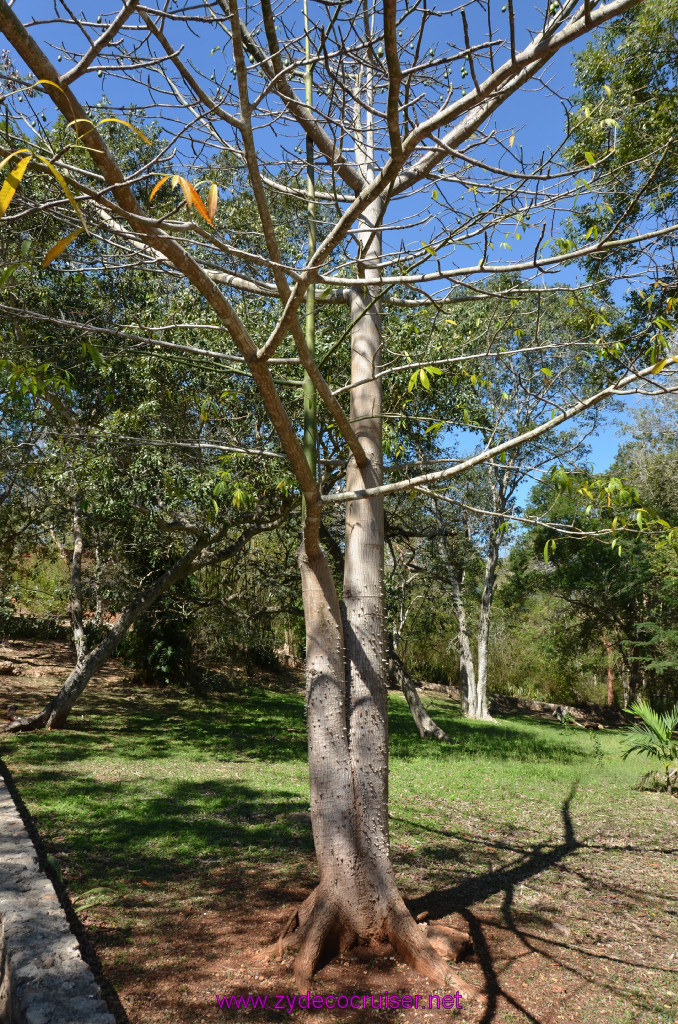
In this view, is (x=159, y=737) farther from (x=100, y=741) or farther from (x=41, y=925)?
(x=41, y=925)

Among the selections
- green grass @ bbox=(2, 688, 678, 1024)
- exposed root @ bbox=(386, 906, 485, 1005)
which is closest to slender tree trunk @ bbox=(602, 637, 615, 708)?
green grass @ bbox=(2, 688, 678, 1024)

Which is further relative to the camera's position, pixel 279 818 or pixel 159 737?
pixel 159 737

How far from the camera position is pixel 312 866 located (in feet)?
15.7

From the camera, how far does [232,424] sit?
23.6ft

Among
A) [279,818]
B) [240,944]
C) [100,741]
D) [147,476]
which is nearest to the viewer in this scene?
[240,944]

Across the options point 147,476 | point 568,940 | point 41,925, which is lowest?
point 568,940

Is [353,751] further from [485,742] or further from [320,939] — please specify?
[485,742]

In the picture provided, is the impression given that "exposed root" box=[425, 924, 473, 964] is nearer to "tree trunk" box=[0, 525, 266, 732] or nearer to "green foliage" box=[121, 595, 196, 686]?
"tree trunk" box=[0, 525, 266, 732]

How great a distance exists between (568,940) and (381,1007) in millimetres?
1439

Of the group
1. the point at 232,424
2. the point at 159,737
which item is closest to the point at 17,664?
the point at 159,737

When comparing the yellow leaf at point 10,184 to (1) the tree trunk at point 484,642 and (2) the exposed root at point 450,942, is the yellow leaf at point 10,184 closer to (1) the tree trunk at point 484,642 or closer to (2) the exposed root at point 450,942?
(2) the exposed root at point 450,942

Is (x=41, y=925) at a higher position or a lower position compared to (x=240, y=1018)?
higher

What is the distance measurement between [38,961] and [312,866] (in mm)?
2460

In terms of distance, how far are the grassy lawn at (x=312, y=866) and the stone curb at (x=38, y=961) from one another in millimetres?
419
